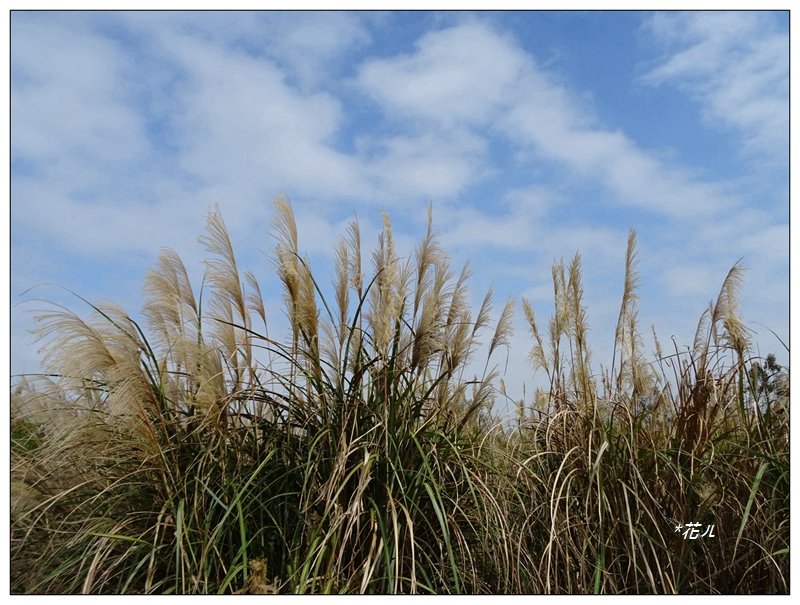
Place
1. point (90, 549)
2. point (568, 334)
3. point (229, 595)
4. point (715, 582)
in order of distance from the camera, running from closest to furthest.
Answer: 1. point (229, 595)
2. point (90, 549)
3. point (715, 582)
4. point (568, 334)

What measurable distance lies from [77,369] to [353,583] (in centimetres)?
149

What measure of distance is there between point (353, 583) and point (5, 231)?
7.99 ft

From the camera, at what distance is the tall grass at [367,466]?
2.98m

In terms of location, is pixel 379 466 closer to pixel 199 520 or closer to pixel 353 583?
pixel 353 583

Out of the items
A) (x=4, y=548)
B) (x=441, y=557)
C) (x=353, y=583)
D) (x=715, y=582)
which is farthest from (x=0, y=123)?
(x=715, y=582)

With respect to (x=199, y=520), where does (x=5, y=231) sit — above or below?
above

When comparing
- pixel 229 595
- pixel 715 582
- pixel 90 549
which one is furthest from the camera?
pixel 715 582

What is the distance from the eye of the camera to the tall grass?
9.79 ft

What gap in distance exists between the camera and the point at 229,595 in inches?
108

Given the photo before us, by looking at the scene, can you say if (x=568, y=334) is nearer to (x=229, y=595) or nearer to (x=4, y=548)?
(x=229, y=595)

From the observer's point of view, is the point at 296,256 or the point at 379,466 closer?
the point at 379,466

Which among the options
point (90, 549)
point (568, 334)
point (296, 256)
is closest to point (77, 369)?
point (90, 549)

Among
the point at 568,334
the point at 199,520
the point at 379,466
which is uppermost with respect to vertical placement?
the point at 568,334

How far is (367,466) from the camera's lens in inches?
117
